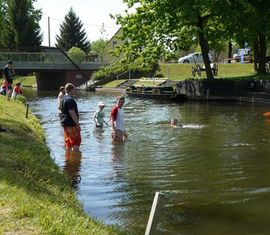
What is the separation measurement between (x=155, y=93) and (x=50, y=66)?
28.9m

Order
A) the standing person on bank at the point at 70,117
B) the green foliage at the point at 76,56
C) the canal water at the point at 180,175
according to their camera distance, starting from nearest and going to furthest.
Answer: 1. the canal water at the point at 180,175
2. the standing person on bank at the point at 70,117
3. the green foliage at the point at 76,56

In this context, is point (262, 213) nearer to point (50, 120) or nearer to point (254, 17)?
point (50, 120)

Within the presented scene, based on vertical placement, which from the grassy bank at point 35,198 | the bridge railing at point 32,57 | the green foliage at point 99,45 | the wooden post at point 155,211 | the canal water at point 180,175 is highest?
the green foliage at point 99,45

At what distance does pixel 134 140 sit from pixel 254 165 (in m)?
5.69

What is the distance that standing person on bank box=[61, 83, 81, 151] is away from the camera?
12.2m

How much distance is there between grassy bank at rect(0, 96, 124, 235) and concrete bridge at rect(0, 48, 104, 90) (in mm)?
54432

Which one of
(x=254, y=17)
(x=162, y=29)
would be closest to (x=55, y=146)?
(x=162, y=29)

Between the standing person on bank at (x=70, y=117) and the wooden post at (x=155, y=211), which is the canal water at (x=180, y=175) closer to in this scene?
the standing person on bank at (x=70, y=117)

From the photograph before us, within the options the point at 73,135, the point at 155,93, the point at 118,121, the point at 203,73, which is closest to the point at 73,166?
the point at 73,135

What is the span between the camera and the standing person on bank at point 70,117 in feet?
40.0

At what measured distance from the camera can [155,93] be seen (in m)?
39.8

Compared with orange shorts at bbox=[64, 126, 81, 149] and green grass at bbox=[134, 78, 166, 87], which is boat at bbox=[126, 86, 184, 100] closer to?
green grass at bbox=[134, 78, 166, 87]

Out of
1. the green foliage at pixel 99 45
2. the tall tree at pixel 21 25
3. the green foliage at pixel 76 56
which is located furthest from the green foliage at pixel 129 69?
the green foliage at pixel 99 45

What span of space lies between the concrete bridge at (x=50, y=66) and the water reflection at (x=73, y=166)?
50.1 metres
